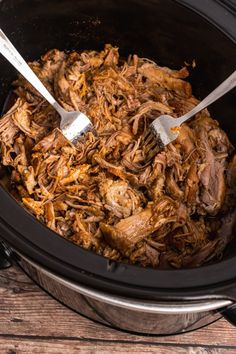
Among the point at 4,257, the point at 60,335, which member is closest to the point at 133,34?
the point at 4,257

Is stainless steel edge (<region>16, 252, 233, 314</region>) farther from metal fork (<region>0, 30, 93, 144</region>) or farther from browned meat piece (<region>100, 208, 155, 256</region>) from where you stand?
metal fork (<region>0, 30, 93, 144</region>)

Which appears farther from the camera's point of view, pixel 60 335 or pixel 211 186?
pixel 60 335

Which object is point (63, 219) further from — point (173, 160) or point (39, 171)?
point (173, 160)

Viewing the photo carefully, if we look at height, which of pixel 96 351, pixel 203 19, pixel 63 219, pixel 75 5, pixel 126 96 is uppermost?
pixel 203 19

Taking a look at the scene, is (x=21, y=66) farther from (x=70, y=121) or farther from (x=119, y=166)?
(x=119, y=166)

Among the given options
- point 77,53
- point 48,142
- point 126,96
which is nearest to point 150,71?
point 126,96

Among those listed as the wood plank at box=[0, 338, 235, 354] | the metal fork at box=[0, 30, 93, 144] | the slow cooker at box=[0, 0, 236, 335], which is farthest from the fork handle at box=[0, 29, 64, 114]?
the wood plank at box=[0, 338, 235, 354]
